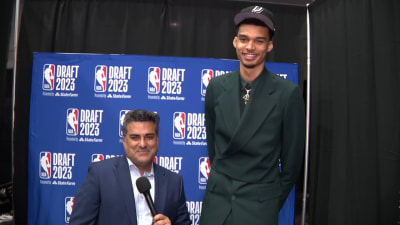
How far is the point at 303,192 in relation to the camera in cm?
336

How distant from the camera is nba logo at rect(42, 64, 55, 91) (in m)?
3.24

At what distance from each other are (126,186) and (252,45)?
918 mm

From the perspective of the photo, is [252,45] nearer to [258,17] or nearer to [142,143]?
[258,17]

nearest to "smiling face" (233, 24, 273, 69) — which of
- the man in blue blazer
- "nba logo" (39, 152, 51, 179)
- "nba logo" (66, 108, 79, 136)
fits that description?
the man in blue blazer

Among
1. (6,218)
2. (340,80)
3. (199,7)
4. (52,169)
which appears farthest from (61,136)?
(340,80)

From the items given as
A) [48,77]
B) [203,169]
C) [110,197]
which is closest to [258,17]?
[110,197]

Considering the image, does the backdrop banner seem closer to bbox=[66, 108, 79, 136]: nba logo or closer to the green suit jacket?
bbox=[66, 108, 79, 136]: nba logo

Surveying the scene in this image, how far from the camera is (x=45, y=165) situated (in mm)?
3225

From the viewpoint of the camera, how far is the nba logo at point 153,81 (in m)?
3.26

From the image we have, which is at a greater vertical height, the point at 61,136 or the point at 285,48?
the point at 285,48

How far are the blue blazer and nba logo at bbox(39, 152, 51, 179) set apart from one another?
5.96ft

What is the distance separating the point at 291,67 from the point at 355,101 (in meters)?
0.91

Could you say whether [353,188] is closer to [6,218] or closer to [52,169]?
[52,169]

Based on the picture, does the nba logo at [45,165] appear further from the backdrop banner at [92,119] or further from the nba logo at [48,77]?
the nba logo at [48,77]
